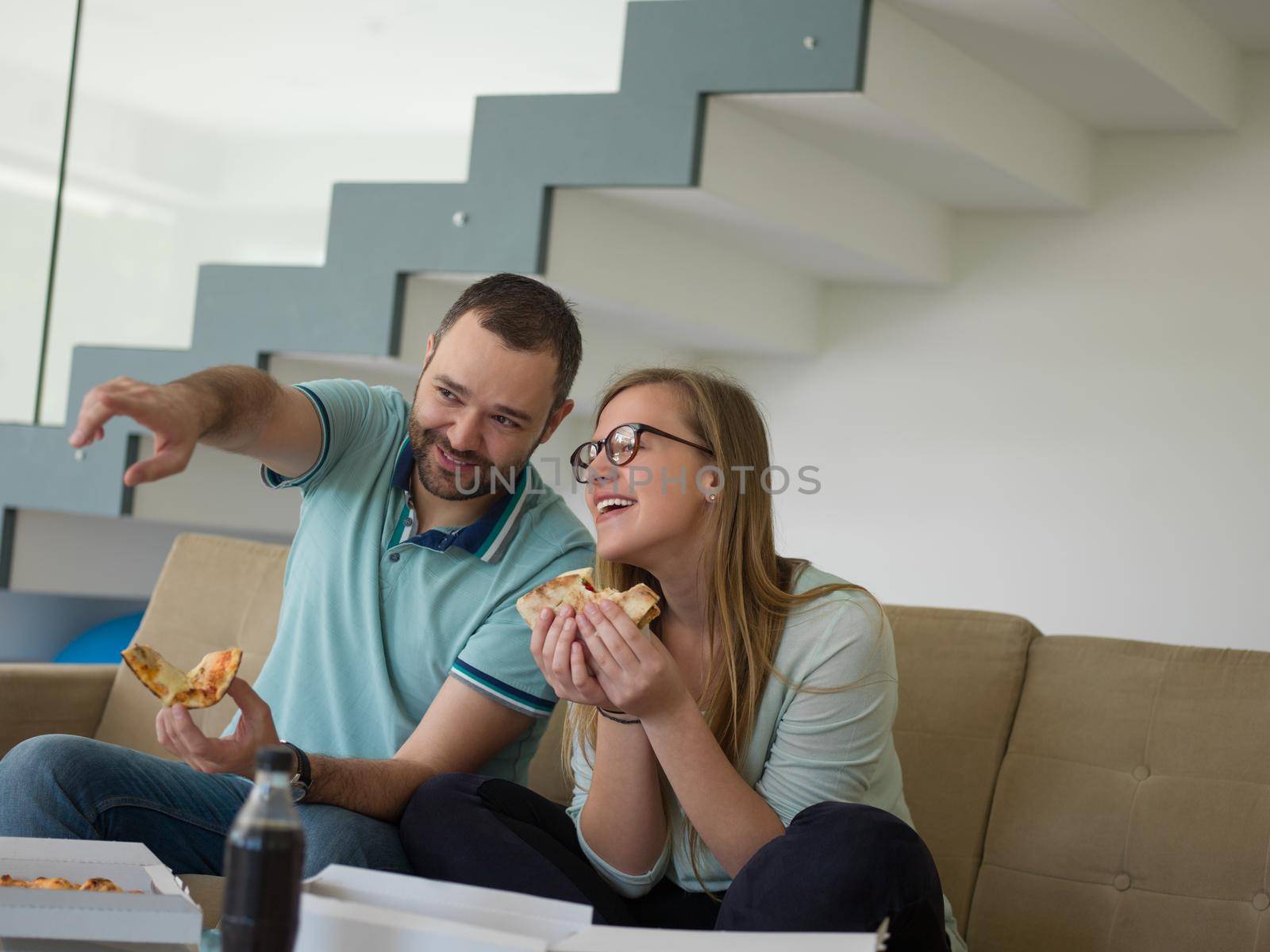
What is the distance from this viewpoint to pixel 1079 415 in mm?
3225

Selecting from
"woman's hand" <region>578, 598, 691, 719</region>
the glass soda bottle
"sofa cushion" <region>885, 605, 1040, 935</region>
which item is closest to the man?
"woman's hand" <region>578, 598, 691, 719</region>

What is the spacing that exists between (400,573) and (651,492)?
1.50 feet

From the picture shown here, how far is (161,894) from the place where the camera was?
48.2 inches

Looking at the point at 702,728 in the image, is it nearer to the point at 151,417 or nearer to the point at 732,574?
the point at 732,574

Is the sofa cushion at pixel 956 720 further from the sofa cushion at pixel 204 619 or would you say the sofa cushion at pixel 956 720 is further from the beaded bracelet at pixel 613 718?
the sofa cushion at pixel 204 619

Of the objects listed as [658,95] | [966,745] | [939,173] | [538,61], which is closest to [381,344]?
[658,95]

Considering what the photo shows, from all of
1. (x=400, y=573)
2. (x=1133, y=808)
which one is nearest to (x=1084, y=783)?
(x=1133, y=808)

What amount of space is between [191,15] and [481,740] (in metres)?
2.75

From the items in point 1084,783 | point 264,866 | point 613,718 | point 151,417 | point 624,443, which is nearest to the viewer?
point 264,866

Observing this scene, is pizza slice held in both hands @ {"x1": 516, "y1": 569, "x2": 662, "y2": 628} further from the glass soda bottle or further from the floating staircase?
the floating staircase

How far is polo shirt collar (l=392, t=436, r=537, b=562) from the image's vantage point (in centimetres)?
201

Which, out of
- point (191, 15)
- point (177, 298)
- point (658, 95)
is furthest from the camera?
point (191, 15)

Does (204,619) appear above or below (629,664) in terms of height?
below

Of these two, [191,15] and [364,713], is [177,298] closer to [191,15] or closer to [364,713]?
[191,15]
